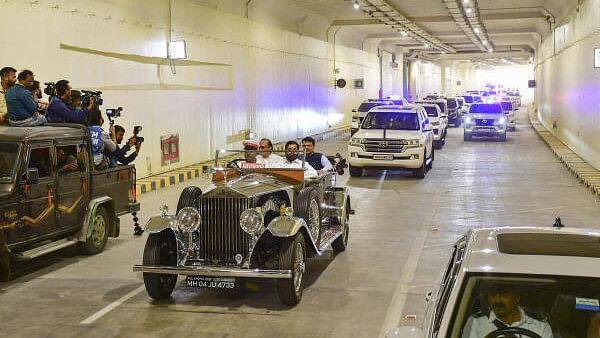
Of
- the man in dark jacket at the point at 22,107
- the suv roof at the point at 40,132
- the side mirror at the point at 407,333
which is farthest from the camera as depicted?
the man in dark jacket at the point at 22,107

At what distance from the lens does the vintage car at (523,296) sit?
3533mm

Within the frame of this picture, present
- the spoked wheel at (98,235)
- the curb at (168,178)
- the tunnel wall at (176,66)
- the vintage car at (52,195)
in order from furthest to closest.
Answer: the curb at (168,178), the tunnel wall at (176,66), the spoked wheel at (98,235), the vintage car at (52,195)

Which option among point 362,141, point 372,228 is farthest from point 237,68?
point 372,228

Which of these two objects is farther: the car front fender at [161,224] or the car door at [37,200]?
the car door at [37,200]

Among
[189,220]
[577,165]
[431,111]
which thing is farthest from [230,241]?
[431,111]

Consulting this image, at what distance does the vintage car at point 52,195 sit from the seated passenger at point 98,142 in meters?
0.23

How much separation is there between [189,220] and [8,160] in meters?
2.78

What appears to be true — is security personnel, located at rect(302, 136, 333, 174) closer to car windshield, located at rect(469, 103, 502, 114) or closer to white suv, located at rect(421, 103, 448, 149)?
white suv, located at rect(421, 103, 448, 149)

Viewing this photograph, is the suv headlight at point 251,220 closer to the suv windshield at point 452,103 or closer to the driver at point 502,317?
the driver at point 502,317

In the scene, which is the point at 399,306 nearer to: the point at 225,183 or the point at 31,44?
the point at 225,183

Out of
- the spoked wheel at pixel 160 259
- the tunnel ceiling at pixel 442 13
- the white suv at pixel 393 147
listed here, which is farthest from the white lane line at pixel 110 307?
the tunnel ceiling at pixel 442 13

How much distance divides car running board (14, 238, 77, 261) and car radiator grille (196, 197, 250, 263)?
2476 mm

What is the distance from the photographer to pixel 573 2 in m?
24.8

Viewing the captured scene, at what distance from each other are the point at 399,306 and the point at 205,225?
2204 millimetres
